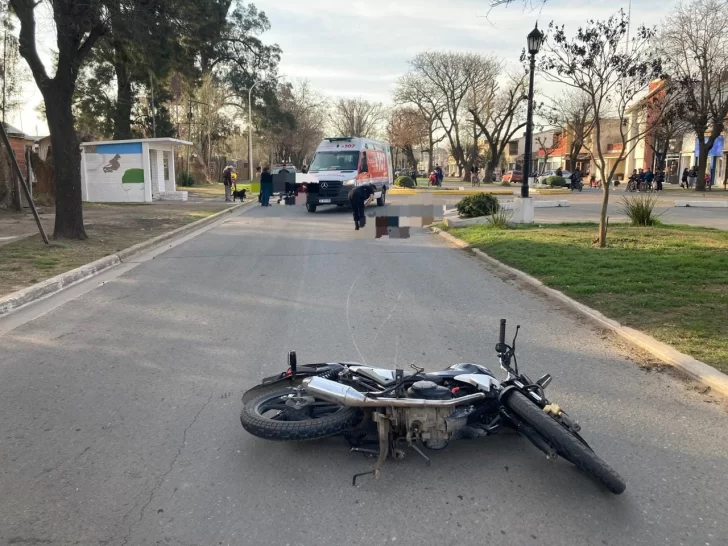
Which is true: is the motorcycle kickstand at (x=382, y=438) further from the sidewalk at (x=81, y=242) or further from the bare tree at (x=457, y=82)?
the bare tree at (x=457, y=82)

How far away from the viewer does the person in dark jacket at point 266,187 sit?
28791mm

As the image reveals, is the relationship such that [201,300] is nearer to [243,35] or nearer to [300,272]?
[300,272]

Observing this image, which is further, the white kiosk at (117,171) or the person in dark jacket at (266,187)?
the person in dark jacket at (266,187)

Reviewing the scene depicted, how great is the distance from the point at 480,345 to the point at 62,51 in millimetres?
→ 12041

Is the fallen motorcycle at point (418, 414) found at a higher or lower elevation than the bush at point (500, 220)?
lower

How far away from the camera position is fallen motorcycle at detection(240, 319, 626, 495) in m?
3.45

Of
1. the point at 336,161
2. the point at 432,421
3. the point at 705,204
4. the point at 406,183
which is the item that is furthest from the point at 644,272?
the point at 406,183

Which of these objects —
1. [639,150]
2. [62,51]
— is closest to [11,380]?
[62,51]

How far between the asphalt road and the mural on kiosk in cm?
2063

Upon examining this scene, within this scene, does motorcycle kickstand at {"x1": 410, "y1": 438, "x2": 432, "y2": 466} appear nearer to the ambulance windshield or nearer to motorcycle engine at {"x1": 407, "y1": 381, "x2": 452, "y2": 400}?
motorcycle engine at {"x1": 407, "y1": 381, "x2": 452, "y2": 400}

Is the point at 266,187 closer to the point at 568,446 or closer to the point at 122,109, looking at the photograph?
the point at 122,109

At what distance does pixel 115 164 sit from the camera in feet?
87.7

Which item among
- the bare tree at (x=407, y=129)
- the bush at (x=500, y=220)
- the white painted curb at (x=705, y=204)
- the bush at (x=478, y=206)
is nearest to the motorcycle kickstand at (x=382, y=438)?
the bush at (x=500, y=220)

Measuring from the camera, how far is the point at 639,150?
220 ft
